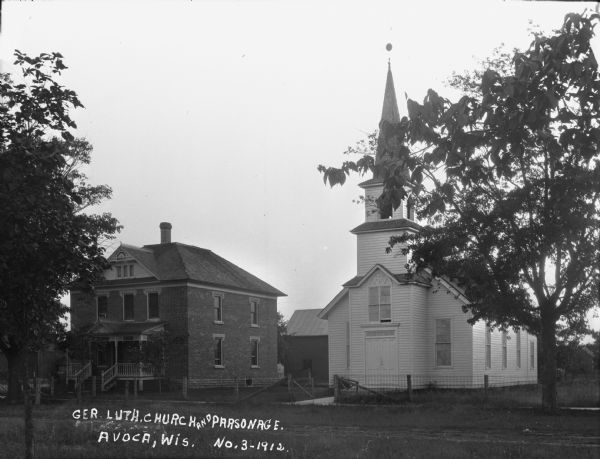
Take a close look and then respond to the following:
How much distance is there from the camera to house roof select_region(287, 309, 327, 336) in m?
72.0

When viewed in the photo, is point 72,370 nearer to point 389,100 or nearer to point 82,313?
point 82,313

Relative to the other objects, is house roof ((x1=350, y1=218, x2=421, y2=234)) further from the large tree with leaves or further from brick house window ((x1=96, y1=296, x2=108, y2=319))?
the large tree with leaves

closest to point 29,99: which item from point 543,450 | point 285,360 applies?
point 543,450

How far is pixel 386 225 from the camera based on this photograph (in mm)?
41062

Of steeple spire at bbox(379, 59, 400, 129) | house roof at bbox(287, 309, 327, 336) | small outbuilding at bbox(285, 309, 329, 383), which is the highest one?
steeple spire at bbox(379, 59, 400, 129)

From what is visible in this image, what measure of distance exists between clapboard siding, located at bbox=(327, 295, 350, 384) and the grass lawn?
55.1 feet

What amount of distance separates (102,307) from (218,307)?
25.1 ft

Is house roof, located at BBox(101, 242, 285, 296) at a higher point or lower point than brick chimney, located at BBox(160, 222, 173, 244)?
lower

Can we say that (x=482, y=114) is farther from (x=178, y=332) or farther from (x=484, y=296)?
(x=178, y=332)

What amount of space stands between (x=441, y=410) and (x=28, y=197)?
1978 centimetres

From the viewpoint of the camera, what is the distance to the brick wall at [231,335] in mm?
49119

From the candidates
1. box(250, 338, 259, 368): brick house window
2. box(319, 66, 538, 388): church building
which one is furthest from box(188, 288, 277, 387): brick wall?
box(319, 66, 538, 388): church building

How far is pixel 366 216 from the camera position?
42375 millimetres

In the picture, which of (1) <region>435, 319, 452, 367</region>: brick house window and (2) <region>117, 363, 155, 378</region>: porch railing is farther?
(2) <region>117, 363, 155, 378</region>: porch railing
